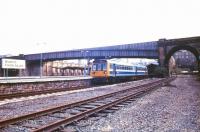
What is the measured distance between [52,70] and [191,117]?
87.8 m

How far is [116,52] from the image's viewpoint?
70.9 meters

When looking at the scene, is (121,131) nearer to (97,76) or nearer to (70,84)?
(70,84)

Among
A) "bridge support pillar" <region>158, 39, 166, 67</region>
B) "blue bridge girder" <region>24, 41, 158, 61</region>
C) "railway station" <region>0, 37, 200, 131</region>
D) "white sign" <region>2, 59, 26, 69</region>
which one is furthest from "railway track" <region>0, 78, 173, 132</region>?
"blue bridge girder" <region>24, 41, 158, 61</region>

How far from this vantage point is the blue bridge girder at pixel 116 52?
68.0 metres

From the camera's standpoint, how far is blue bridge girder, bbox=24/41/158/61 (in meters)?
68.0

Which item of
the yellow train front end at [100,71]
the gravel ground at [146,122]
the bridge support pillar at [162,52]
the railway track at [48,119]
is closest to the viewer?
the railway track at [48,119]

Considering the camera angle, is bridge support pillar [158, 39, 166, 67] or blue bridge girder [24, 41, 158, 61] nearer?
bridge support pillar [158, 39, 166, 67]

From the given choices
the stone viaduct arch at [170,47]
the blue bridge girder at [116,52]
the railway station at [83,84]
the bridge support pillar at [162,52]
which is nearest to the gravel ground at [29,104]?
the railway station at [83,84]

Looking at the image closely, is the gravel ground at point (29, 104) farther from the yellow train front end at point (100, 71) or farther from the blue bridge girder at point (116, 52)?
the blue bridge girder at point (116, 52)

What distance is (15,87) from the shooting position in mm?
19359

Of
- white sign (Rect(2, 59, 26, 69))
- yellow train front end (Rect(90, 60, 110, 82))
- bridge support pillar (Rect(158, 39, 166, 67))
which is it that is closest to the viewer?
white sign (Rect(2, 59, 26, 69))

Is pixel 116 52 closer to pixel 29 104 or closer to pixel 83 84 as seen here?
pixel 83 84

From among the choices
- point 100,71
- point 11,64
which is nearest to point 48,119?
point 11,64

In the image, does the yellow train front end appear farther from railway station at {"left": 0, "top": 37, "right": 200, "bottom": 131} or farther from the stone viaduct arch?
the stone viaduct arch
